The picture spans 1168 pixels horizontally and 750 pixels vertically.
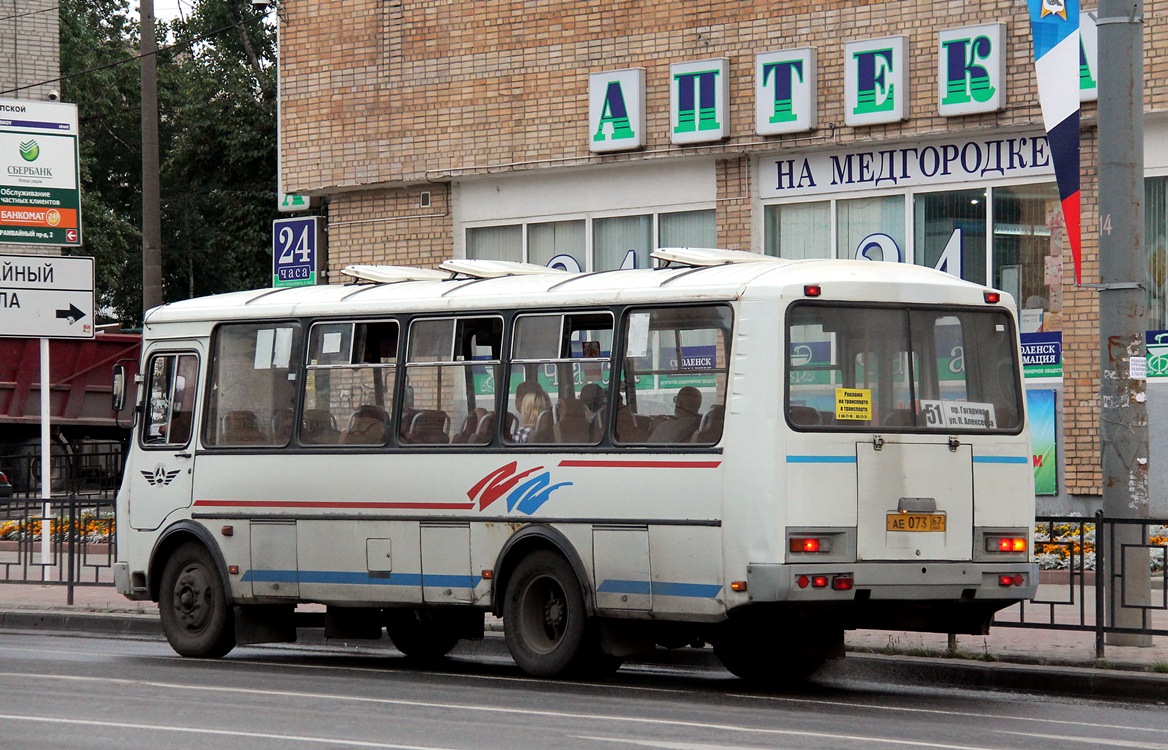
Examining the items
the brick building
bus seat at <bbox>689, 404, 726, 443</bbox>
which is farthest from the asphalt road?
the brick building

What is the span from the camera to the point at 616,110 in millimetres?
24125

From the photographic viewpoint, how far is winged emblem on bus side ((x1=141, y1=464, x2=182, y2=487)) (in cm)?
1554

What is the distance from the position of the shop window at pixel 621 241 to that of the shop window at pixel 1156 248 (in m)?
6.12

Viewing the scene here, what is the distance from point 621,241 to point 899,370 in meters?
12.5

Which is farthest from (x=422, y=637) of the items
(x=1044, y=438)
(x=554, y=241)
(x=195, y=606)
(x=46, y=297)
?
(x=554, y=241)

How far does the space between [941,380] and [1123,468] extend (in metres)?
2.13

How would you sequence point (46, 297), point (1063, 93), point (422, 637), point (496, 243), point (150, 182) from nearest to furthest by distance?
point (422, 637) → point (1063, 93) → point (46, 297) → point (496, 243) → point (150, 182)

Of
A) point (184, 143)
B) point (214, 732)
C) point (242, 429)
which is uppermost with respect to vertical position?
point (184, 143)

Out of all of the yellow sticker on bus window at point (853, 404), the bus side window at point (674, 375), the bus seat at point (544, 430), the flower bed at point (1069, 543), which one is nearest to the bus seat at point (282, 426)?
the bus seat at point (544, 430)

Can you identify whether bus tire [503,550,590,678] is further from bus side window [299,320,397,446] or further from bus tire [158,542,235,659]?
bus tire [158,542,235,659]

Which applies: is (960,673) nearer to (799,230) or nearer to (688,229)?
(799,230)

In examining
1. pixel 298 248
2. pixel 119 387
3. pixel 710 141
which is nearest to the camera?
pixel 119 387

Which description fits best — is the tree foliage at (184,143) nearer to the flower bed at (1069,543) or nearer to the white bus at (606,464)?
the white bus at (606,464)

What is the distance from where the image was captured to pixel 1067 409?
21109mm
